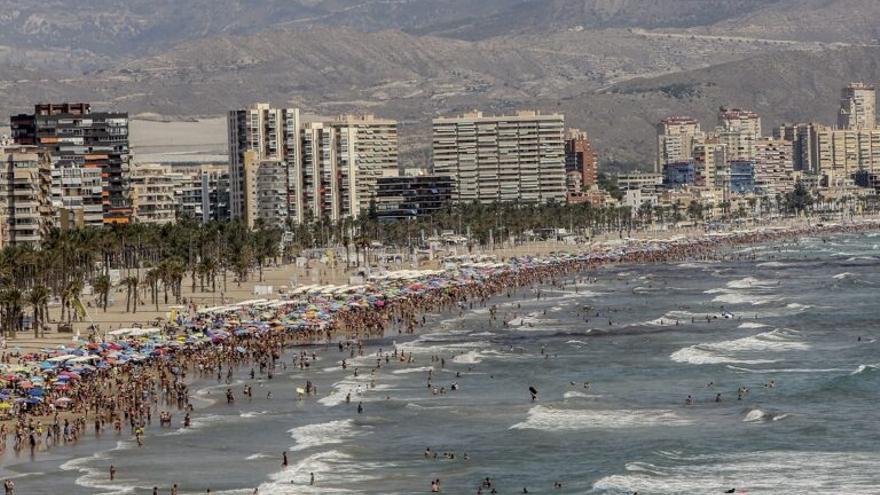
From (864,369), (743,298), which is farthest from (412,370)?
(743,298)

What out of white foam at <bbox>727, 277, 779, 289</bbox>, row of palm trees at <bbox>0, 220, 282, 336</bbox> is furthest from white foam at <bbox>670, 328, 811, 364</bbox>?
white foam at <bbox>727, 277, 779, 289</bbox>

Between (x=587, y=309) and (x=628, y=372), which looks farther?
(x=587, y=309)

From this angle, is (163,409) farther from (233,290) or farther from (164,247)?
(164,247)

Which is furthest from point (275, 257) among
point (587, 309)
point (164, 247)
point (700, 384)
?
point (700, 384)

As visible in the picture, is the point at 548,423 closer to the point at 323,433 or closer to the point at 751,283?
the point at 323,433

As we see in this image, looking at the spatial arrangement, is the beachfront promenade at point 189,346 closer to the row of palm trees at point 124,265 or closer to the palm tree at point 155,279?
the row of palm trees at point 124,265

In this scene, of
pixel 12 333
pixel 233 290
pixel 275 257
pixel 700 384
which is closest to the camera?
pixel 700 384
